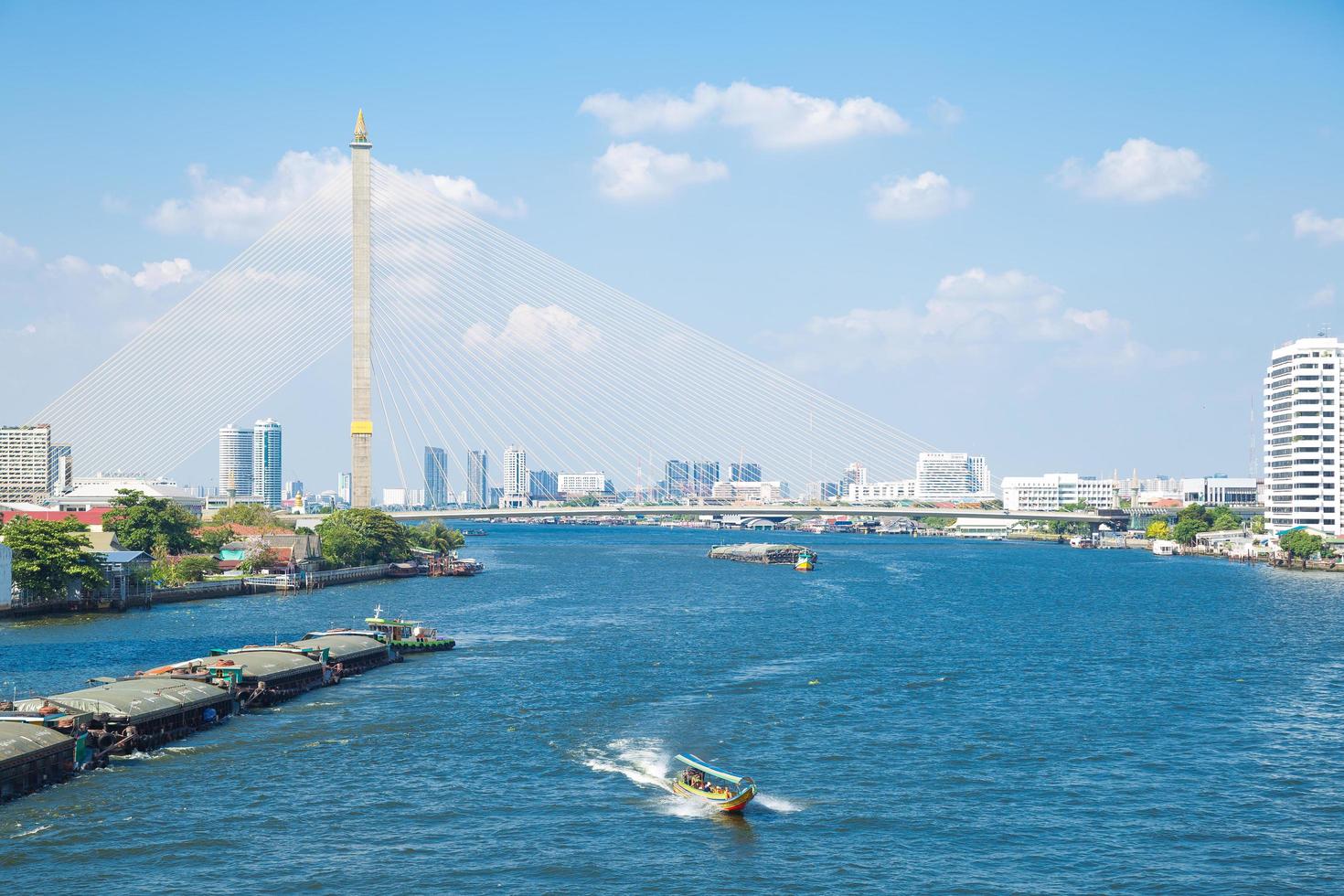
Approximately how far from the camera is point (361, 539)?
9000cm

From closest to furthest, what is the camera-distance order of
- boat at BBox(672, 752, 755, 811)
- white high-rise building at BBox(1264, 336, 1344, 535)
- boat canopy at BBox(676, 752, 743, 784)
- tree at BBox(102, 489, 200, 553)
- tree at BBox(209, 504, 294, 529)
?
boat at BBox(672, 752, 755, 811) → boat canopy at BBox(676, 752, 743, 784) → tree at BBox(102, 489, 200, 553) → tree at BBox(209, 504, 294, 529) → white high-rise building at BBox(1264, 336, 1344, 535)

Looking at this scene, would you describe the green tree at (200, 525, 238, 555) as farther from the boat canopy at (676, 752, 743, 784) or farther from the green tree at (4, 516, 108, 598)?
the boat canopy at (676, 752, 743, 784)

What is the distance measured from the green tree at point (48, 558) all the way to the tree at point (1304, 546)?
294 ft

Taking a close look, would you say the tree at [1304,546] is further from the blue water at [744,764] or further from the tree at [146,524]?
the tree at [146,524]

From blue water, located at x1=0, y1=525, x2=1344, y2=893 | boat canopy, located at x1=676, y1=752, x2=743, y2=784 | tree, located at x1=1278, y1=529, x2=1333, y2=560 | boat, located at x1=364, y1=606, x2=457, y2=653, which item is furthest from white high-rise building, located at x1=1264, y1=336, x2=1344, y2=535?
boat canopy, located at x1=676, y1=752, x2=743, y2=784

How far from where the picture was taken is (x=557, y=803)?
25.9 metres

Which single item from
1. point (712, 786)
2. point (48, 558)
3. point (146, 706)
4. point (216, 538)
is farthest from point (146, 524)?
point (712, 786)

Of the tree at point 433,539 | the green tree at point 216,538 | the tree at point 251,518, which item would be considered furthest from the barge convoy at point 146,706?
the tree at point 433,539

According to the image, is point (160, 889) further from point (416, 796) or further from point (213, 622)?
point (213, 622)

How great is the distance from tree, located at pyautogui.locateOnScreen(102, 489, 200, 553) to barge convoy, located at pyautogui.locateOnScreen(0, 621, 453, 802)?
36401mm

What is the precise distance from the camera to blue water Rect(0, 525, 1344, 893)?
22.3m

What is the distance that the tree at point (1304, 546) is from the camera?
9775 cm

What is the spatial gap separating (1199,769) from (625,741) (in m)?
14.3

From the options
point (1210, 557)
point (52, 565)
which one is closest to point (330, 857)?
point (52, 565)
